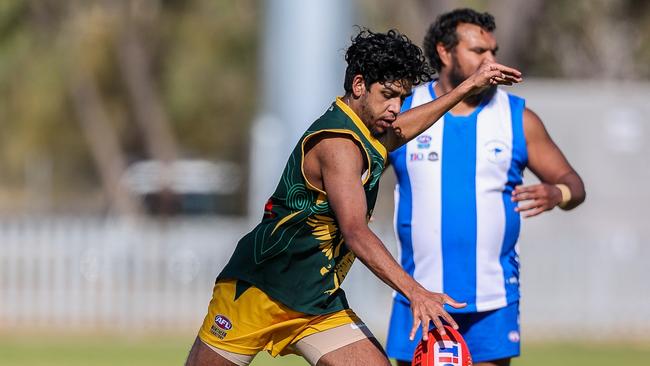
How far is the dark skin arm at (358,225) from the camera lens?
535cm

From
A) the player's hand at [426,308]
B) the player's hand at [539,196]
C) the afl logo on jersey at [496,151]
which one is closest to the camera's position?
the player's hand at [426,308]

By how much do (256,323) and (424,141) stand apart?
1.51 meters

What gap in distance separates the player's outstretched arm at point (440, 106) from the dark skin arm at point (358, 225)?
477 millimetres

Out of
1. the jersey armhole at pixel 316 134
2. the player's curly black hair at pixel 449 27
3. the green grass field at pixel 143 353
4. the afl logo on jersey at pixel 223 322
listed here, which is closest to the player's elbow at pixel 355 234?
the jersey armhole at pixel 316 134

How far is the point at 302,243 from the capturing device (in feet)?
19.3

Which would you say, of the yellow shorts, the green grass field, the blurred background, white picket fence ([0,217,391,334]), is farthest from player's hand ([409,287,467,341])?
white picket fence ([0,217,391,334])

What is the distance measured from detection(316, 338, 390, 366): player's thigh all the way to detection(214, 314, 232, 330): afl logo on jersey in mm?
447

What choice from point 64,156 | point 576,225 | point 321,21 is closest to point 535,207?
point 321,21

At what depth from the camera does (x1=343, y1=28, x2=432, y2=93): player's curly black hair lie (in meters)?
5.68

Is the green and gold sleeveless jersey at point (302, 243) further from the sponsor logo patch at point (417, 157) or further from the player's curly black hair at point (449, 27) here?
the player's curly black hair at point (449, 27)

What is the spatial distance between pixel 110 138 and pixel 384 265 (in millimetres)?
26995

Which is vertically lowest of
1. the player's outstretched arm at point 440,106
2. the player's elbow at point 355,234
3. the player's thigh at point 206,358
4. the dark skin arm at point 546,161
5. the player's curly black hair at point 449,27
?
the player's thigh at point 206,358

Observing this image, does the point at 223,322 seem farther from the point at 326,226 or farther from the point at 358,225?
the point at 358,225

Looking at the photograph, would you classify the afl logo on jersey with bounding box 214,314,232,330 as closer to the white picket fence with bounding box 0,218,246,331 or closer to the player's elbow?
the player's elbow
